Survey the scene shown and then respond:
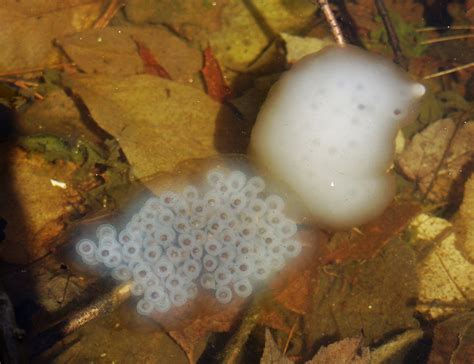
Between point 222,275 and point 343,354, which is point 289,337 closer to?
point 343,354

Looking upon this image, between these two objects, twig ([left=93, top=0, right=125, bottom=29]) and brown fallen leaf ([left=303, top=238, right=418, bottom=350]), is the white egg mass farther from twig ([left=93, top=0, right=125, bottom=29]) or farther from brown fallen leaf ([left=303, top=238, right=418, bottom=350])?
twig ([left=93, top=0, right=125, bottom=29])

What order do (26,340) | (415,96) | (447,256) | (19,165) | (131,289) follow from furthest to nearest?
(447,256), (19,165), (415,96), (131,289), (26,340)

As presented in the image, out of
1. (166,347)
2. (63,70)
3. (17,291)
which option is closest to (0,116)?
(63,70)

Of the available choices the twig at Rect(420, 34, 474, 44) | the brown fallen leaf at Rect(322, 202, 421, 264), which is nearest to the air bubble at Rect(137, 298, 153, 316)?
the brown fallen leaf at Rect(322, 202, 421, 264)

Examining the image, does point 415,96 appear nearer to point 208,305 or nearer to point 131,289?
point 208,305

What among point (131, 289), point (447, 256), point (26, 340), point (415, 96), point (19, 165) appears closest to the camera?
point (26, 340)
